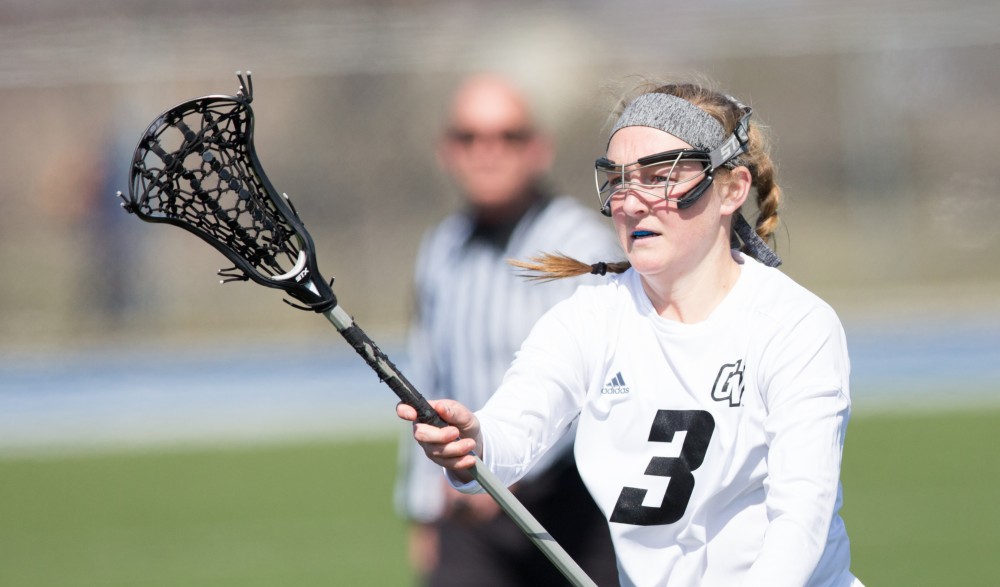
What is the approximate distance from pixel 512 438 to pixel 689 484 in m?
0.39

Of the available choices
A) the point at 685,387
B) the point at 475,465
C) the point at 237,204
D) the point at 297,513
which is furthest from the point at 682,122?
the point at 297,513

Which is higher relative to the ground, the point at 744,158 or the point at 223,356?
the point at 744,158

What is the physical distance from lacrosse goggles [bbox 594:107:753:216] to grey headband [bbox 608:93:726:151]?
3cm

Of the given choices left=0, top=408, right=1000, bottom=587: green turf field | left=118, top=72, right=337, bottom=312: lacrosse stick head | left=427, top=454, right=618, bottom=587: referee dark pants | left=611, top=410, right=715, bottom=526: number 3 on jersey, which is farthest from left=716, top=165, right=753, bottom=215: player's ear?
left=0, top=408, right=1000, bottom=587: green turf field

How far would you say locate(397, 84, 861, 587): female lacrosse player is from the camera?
102 inches

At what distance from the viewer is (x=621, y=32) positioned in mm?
16672

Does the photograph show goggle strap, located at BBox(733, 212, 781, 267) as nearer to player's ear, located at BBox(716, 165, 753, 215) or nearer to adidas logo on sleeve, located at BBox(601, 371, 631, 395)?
player's ear, located at BBox(716, 165, 753, 215)

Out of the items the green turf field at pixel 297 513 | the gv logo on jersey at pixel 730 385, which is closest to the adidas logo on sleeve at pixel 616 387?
the gv logo on jersey at pixel 730 385

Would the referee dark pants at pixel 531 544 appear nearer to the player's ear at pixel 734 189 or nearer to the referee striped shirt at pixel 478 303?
the referee striped shirt at pixel 478 303

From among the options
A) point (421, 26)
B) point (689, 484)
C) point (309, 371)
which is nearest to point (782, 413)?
point (689, 484)

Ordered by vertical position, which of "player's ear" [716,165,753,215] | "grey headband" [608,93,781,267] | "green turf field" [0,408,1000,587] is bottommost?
"green turf field" [0,408,1000,587]

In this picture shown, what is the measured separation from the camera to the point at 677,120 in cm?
280

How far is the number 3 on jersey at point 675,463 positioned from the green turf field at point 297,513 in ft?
13.1

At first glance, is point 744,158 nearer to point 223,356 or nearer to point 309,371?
point 309,371
